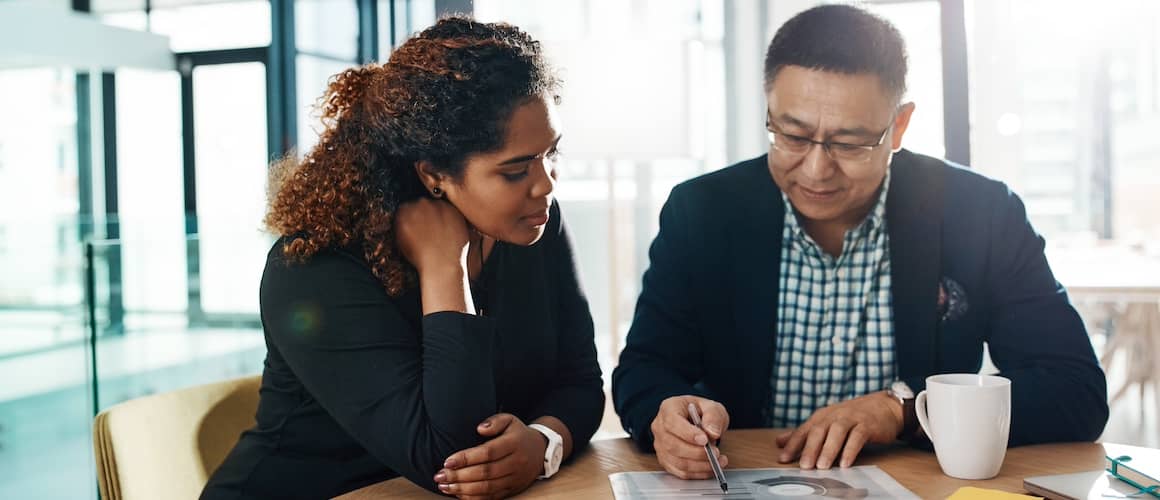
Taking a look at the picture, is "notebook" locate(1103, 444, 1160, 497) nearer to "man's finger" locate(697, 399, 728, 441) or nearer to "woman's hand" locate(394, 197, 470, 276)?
"man's finger" locate(697, 399, 728, 441)

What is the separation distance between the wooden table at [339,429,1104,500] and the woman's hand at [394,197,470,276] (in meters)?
0.28

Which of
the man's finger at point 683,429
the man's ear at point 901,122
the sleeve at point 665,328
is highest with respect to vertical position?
the man's ear at point 901,122

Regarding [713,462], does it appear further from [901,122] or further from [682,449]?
[901,122]

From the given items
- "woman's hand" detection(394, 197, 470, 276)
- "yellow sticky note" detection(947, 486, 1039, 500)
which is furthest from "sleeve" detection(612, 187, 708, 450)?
"yellow sticky note" detection(947, 486, 1039, 500)

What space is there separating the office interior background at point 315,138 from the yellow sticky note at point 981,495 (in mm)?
792

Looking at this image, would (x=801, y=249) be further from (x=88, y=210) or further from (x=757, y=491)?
(x=88, y=210)

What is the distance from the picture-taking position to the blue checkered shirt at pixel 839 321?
160 centimetres

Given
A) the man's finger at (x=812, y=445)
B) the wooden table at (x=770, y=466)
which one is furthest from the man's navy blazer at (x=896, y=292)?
the man's finger at (x=812, y=445)

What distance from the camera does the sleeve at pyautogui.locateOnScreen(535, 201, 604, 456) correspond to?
4.47 ft

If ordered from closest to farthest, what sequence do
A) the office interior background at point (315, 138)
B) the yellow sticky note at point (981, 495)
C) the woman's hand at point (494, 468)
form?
the yellow sticky note at point (981, 495)
the woman's hand at point (494, 468)
the office interior background at point (315, 138)

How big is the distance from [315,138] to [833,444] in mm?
1701

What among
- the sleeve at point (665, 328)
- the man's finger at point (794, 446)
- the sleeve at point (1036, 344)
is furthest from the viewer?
the sleeve at point (665, 328)

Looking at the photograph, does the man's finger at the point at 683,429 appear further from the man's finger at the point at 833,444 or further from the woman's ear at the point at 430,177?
the woman's ear at the point at 430,177

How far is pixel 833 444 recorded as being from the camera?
45.8 inches
